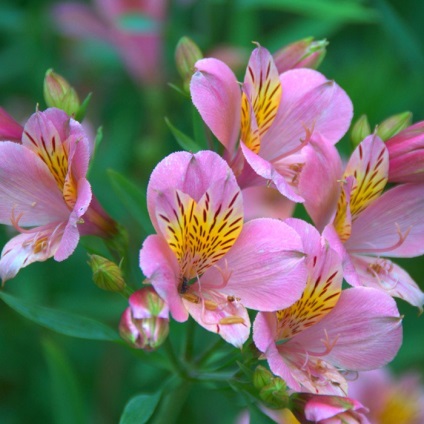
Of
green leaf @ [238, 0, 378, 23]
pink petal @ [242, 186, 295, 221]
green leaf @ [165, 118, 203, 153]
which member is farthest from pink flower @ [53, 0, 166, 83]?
green leaf @ [165, 118, 203, 153]

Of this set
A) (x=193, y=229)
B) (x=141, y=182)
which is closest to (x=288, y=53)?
(x=193, y=229)

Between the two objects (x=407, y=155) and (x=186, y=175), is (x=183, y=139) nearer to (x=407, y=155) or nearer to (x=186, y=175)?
(x=186, y=175)

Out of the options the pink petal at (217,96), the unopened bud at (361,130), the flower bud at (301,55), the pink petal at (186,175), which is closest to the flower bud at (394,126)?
the unopened bud at (361,130)

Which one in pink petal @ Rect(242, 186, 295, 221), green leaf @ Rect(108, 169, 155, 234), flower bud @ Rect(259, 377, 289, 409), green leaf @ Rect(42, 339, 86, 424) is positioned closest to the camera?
flower bud @ Rect(259, 377, 289, 409)

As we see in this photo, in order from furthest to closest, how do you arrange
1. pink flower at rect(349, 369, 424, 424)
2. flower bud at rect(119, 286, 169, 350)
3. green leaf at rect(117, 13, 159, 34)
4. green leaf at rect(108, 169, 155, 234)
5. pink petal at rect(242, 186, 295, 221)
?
green leaf at rect(117, 13, 159, 34) < pink petal at rect(242, 186, 295, 221) < pink flower at rect(349, 369, 424, 424) < green leaf at rect(108, 169, 155, 234) < flower bud at rect(119, 286, 169, 350)

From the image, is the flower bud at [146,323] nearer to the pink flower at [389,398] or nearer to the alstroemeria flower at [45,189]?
the alstroemeria flower at [45,189]

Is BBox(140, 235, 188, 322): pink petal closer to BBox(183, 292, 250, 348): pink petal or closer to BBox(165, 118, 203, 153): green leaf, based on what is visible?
BBox(183, 292, 250, 348): pink petal

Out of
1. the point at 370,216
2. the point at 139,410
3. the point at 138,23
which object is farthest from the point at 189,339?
the point at 138,23
